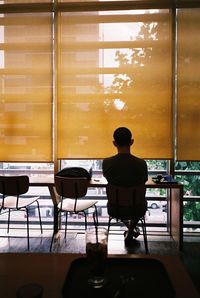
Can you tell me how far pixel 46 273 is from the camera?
110cm

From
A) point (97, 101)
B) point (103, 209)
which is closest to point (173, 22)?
point (97, 101)

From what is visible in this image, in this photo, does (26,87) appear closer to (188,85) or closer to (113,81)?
(113,81)

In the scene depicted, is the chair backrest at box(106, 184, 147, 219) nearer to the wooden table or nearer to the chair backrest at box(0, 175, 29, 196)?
the wooden table

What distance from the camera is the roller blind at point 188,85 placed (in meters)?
3.72

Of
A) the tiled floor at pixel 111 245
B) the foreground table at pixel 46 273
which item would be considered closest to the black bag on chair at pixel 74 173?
the tiled floor at pixel 111 245

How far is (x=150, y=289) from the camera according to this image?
1003 mm

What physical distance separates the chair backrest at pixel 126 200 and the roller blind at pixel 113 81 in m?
0.98

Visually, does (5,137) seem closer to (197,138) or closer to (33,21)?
(33,21)

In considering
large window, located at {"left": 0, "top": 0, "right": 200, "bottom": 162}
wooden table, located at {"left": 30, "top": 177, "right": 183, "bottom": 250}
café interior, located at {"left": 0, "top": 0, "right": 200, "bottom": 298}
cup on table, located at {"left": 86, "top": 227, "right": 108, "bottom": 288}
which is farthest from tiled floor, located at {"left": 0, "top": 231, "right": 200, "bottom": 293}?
cup on table, located at {"left": 86, "top": 227, "right": 108, "bottom": 288}

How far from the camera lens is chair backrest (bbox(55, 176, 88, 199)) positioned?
3.11 metres

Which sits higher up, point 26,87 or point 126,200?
point 26,87

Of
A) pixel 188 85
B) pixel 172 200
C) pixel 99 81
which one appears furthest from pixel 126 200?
pixel 188 85

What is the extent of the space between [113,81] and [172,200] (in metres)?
1.70

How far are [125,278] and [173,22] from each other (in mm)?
3504
